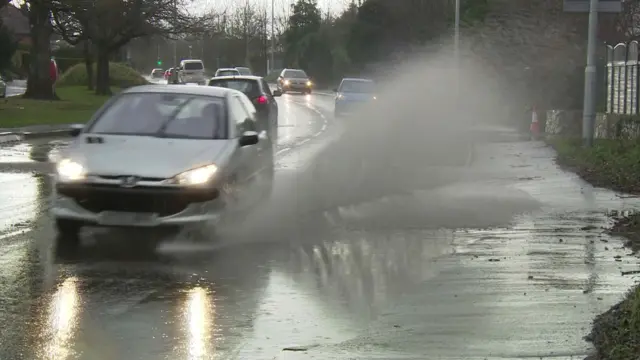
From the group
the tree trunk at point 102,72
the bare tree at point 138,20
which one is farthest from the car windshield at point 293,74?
the bare tree at point 138,20

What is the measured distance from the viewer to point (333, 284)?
299 inches

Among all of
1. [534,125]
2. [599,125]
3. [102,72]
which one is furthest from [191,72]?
[599,125]

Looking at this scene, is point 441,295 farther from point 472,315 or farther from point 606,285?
point 606,285

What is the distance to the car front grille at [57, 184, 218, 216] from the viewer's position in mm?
8742

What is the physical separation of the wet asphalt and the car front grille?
407mm

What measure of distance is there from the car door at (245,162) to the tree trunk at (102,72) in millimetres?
37385

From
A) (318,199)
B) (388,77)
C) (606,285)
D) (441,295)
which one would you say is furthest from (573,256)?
(388,77)

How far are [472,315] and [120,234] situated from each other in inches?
175

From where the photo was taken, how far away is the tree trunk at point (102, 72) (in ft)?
156

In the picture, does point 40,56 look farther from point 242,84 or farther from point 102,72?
point 242,84

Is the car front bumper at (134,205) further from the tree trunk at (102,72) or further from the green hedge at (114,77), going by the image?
the green hedge at (114,77)

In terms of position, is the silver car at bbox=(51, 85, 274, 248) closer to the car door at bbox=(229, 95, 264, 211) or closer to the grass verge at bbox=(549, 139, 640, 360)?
the car door at bbox=(229, 95, 264, 211)

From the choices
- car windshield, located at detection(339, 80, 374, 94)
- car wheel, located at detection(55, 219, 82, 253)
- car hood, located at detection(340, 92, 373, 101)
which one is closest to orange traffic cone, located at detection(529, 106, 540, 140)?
car hood, located at detection(340, 92, 373, 101)

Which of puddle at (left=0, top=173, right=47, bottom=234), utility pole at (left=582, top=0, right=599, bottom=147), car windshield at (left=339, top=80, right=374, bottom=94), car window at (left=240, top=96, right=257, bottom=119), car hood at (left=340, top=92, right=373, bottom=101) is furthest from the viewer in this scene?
car windshield at (left=339, top=80, right=374, bottom=94)
